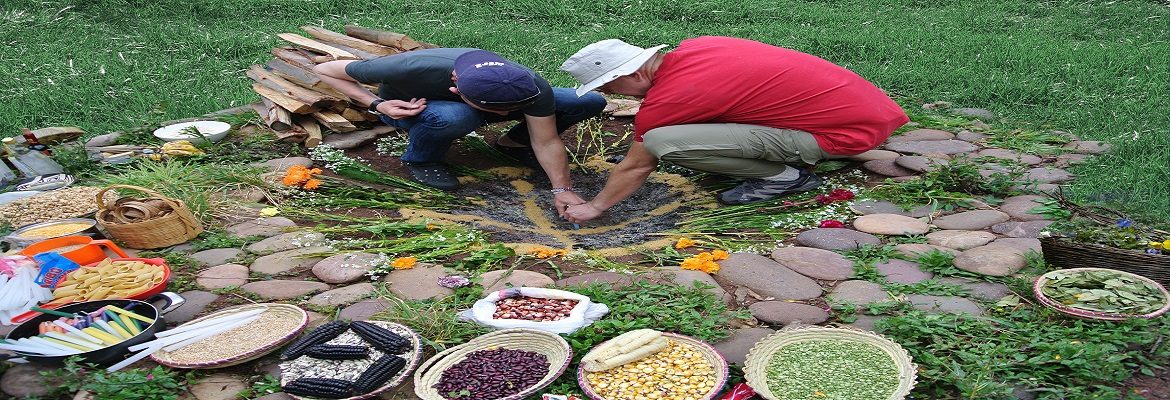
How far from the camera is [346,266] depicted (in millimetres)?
3854

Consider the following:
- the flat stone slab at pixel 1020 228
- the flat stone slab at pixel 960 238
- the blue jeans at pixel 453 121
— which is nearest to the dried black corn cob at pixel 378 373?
the blue jeans at pixel 453 121

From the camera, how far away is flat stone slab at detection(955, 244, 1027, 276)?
3.59 meters

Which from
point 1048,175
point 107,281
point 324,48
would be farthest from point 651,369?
point 324,48

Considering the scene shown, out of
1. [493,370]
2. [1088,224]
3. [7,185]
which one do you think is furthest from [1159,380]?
[7,185]

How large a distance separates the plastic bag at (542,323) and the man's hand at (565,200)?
1.33m

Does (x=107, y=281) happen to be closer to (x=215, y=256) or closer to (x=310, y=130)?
(x=215, y=256)

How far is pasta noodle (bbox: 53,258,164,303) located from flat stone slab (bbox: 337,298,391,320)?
740mm

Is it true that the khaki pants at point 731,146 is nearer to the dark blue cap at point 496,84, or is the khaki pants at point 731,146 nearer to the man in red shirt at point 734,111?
the man in red shirt at point 734,111

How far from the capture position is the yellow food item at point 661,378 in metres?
2.82

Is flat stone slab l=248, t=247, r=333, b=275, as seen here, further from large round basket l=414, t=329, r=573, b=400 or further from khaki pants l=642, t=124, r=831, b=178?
khaki pants l=642, t=124, r=831, b=178

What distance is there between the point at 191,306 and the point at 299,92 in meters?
2.33

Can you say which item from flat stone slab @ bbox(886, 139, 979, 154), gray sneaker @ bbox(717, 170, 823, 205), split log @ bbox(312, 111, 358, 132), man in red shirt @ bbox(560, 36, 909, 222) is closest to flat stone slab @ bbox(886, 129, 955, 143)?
flat stone slab @ bbox(886, 139, 979, 154)

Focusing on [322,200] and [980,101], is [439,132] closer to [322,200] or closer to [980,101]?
[322,200]

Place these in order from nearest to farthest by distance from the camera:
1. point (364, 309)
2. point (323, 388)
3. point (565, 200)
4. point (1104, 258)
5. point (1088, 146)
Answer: point (323, 388) → point (1104, 258) → point (364, 309) → point (565, 200) → point (1088, 146)
